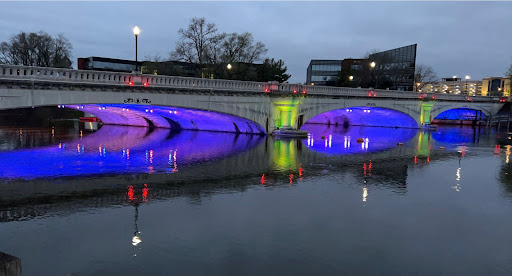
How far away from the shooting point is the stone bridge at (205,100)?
2325cm

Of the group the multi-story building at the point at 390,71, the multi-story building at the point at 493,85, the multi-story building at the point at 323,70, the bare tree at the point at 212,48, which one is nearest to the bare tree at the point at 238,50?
the bare tree at the point at 212,48

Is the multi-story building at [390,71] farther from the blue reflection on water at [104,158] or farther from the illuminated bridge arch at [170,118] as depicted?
the blue reflection on water at [104,158]

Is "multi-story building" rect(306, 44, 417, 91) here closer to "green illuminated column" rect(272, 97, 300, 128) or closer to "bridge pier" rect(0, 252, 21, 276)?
"green illuminated column" rect(272, 97, 300, 128)

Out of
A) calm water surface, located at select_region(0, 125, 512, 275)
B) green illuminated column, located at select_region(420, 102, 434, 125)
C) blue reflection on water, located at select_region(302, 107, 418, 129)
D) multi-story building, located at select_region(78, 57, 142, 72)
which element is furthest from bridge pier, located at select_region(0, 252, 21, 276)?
multi-story building, located at select_region(78, 57, 142, 72)

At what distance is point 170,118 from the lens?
4838 centimetres

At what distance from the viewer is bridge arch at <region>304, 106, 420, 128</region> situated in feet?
198

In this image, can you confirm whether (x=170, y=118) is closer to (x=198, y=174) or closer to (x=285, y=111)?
(x=285, y=111)

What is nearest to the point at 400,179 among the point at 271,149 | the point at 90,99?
the point at 271,149

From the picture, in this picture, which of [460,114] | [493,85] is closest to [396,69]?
[460,114]

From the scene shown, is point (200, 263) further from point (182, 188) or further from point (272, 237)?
point (182, 188)

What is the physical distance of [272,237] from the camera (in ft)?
33.4

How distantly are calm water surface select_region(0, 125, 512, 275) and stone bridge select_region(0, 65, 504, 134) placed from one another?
14.5ft

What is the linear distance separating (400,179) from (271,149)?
39.3 feet

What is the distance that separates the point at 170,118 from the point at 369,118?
119 feet
